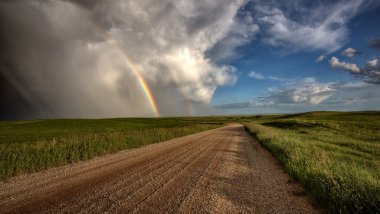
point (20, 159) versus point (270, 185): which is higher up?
point (20, 159)

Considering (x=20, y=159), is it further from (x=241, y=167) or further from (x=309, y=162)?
(x=309, y=162)

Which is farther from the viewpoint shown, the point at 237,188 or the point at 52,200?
the point at 237,188

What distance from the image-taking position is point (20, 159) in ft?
33.5

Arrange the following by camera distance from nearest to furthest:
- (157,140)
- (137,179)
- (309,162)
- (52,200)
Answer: (52,200) → (137,179) → (309,162) → (157,140)

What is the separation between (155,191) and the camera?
643cm

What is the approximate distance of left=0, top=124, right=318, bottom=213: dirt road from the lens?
5355mm

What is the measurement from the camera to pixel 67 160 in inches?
460

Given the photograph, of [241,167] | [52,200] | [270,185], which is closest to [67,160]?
[52,200]

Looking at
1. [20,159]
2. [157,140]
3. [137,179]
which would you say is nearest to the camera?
[137,179]

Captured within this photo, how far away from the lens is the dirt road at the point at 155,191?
5.36 metres

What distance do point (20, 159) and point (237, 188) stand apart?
32.3 feet

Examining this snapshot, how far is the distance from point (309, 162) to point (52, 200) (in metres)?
9.52

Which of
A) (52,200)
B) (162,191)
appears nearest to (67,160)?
(52,200)

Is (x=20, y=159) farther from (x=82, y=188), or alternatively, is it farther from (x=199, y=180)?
(x=199, y=180)
